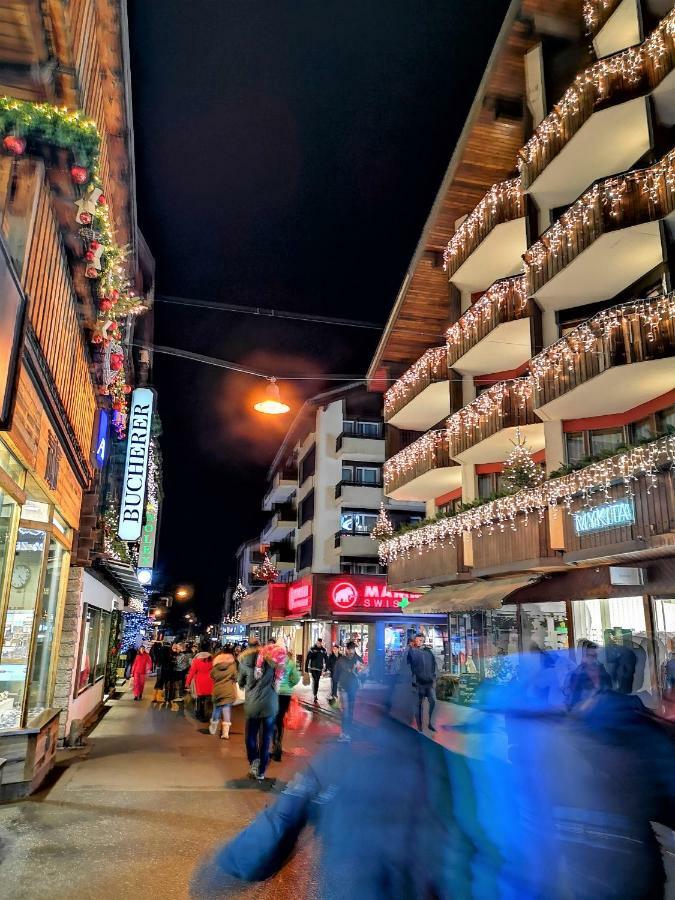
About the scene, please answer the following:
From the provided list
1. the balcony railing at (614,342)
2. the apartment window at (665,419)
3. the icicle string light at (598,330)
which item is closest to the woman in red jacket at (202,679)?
the balcony railing at (614,342)

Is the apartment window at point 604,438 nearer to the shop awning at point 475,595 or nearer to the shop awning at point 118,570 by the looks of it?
the shop awning at point 475,595

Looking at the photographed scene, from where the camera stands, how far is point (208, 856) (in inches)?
233

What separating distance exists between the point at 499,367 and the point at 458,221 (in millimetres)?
6115

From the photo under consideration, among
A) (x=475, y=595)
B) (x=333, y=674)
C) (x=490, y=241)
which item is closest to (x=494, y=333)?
(x=490, y=241)

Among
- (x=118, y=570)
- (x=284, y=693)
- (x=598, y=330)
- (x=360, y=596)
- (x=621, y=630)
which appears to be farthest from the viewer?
(x=360, y=596)

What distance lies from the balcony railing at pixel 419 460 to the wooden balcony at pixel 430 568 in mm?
2944

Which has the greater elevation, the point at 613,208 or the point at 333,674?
the point at 613,208

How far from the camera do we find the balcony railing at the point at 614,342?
1341 cm

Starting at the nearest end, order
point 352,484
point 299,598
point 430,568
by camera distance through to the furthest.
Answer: point 430,568 → point 299,598 → point 352,484

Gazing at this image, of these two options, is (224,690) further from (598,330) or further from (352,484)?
(352,484)

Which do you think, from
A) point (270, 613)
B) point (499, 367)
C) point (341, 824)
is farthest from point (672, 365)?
point (270, 613)

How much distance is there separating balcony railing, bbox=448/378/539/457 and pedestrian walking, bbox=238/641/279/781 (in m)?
10.9

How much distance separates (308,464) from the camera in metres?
43.6

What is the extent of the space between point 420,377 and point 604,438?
8.77 m
